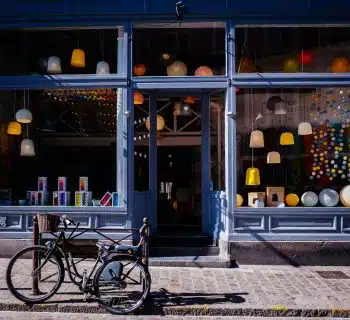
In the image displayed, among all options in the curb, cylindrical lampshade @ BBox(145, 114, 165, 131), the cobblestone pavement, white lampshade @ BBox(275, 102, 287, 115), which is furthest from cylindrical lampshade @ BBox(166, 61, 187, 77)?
the cobblestone pavement

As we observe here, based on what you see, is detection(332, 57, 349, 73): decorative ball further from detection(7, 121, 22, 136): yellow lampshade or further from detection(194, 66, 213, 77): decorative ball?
detection(7, 121, 22, 136): yellow lampshade

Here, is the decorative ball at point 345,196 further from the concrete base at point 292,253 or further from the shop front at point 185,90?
the concrete base at point 292,253

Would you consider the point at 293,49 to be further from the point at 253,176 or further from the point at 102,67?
the point at 102,67

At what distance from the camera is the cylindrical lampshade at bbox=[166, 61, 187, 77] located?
9773 millimetres

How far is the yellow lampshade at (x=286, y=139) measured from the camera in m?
9.66

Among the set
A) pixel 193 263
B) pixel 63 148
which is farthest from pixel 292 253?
pixel 63 148

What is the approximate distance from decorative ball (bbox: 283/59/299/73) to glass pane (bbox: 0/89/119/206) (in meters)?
3.44

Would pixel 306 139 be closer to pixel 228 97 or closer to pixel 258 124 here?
pixel 258 124

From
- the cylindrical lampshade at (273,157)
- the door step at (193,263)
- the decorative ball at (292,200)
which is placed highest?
the cylindrical lampshade at (273,157)

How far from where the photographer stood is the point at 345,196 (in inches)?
373

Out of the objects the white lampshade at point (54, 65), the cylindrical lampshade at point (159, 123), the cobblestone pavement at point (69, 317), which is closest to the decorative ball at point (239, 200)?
the cylindrical lampshade at point (159, 123)

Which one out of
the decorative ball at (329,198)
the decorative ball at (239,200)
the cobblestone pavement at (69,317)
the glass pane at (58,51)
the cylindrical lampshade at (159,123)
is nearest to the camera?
the cobblestone pavement at (69,317)

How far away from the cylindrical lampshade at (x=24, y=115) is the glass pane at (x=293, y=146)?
423 cm

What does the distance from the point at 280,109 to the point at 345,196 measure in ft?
6.92
